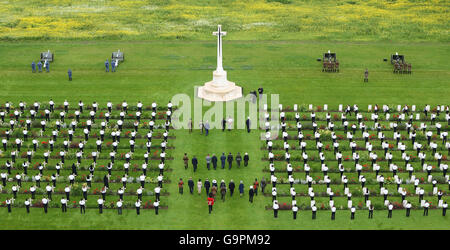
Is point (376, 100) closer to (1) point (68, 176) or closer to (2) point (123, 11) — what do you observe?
(1) point (68, 176)

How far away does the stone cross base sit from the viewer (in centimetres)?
6066

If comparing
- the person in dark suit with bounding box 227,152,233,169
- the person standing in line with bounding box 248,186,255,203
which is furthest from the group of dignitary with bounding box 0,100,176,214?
the person standing in line with bounding box 248,186,255,203

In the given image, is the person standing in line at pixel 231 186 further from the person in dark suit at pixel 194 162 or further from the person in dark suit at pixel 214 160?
the person in dark suit at pixel 194 162

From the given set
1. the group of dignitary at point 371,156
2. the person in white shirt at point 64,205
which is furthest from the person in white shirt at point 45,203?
the group of dignitary at point 371,156

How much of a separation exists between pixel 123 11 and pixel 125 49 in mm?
25206

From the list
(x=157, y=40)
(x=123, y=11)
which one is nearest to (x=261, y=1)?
(x=123, y=11)

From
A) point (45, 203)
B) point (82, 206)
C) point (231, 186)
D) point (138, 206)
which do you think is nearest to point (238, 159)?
point (231, 186)

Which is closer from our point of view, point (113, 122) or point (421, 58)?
point (113, 122)

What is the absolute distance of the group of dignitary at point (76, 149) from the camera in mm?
43406

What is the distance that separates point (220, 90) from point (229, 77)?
21.9 feet

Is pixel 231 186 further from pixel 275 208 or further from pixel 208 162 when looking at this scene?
pixel 208 162

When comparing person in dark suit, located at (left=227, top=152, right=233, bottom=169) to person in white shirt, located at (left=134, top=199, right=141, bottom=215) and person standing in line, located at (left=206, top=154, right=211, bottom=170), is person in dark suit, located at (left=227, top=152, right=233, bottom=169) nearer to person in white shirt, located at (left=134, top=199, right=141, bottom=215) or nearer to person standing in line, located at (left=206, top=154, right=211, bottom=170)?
person standing in line, located at (left=206, top=154, right=211, bottom=170)

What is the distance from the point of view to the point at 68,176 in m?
46.6

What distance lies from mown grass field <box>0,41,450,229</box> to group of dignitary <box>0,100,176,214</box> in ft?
3.38
